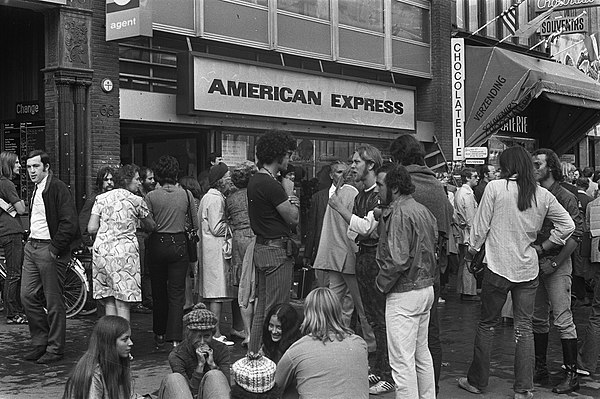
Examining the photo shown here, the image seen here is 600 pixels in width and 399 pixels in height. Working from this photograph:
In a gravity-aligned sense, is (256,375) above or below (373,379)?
above

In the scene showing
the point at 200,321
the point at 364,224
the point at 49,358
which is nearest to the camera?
the point at 200,321

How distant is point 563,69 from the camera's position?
23922 millimetres

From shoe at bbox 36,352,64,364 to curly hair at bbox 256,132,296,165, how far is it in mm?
2906

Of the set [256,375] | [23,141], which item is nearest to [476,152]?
[23,141]

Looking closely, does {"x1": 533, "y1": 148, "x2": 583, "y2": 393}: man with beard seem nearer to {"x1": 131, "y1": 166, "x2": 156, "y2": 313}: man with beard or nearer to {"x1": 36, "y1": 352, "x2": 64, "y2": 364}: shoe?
{"x1": 36, "y1": 352, "x2": 64, "y2": 364}: shoe

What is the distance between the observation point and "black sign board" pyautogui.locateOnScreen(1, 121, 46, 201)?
43.0ft

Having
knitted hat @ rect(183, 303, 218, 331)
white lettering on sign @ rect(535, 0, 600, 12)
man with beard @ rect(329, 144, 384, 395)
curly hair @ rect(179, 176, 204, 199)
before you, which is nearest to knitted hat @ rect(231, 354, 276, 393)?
knitted hat @ rect(183, 303, 218, 331)

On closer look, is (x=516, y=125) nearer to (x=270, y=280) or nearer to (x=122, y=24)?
(x=122, y=24)

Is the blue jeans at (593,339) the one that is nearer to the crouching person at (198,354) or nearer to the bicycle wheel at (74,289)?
the crouching person at (198,354)

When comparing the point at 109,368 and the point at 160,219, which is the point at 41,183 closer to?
the point at 160,219

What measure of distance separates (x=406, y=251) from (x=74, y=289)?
5.94 metres

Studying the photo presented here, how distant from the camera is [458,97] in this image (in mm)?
20328

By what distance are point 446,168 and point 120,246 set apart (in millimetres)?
13253

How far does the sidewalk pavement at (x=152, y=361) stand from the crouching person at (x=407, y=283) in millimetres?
896
